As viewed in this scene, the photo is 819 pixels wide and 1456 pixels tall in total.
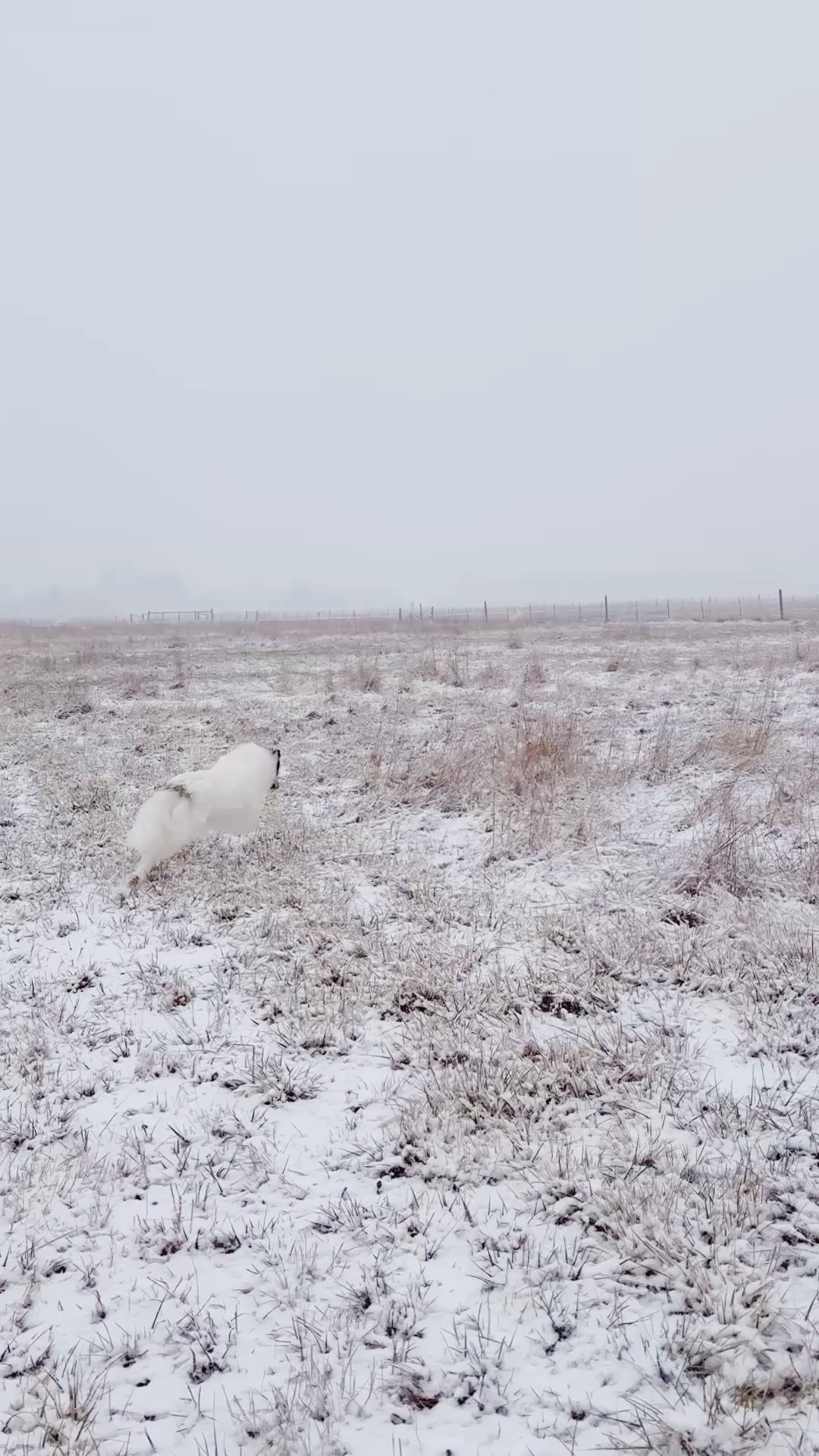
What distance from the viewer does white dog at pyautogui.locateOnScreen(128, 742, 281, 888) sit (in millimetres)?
6309

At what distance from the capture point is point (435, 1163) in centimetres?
308

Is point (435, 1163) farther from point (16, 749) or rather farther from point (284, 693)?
point (284, 693)

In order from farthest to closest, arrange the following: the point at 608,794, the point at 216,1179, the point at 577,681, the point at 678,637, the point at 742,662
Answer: the point at 678,637, the point at 742,662, the point at 577,681, the point at 608,794, the point at 216,1179

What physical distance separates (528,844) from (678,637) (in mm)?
26186

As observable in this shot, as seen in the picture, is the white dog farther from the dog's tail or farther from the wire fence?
the wire fence

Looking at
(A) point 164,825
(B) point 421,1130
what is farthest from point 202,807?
(B) point 421,1130

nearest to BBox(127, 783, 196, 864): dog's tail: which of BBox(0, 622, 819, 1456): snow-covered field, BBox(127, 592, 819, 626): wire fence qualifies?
BBox(0, 622, 819, 1456): snow-covered field

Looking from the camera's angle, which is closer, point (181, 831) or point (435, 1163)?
point (435, 1163)

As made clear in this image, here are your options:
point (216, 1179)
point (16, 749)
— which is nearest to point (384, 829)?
point (216, 1179)

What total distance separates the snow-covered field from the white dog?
0.29 m

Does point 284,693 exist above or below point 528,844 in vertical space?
above

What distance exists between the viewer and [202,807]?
6.79m

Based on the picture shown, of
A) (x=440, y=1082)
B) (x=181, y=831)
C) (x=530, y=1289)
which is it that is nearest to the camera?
(x=530, y=1289)

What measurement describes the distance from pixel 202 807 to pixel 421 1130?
417 centimetres
